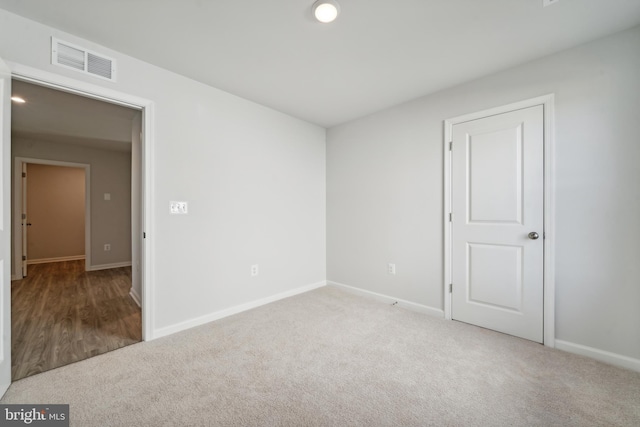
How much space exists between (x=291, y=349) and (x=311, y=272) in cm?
167

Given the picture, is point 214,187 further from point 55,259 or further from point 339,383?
point 55,259

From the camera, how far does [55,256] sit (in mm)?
5828

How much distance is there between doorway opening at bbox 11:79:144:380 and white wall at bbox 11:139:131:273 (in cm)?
2

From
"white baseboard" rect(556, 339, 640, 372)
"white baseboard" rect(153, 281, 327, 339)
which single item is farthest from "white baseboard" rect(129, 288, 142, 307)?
"white baseboard" rect(556, 339, 640, 372)

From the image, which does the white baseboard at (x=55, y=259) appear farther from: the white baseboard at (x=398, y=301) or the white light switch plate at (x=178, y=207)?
the white baseboard at (x=398, y=301)

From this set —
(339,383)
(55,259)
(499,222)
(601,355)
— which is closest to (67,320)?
(339,383)

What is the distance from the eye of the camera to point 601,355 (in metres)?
1.92

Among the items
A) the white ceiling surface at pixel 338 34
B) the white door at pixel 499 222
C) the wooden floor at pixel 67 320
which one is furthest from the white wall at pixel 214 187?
the white door at pixel 499 222

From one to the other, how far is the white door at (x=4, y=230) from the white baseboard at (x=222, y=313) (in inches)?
33.7

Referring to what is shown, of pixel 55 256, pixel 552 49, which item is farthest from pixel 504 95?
pixel 55 256

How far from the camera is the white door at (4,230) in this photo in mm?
1534

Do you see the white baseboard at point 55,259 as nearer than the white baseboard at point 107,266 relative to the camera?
No

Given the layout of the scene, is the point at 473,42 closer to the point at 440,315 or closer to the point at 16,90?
the point at 440,315

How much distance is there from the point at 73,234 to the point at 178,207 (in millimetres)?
5899
